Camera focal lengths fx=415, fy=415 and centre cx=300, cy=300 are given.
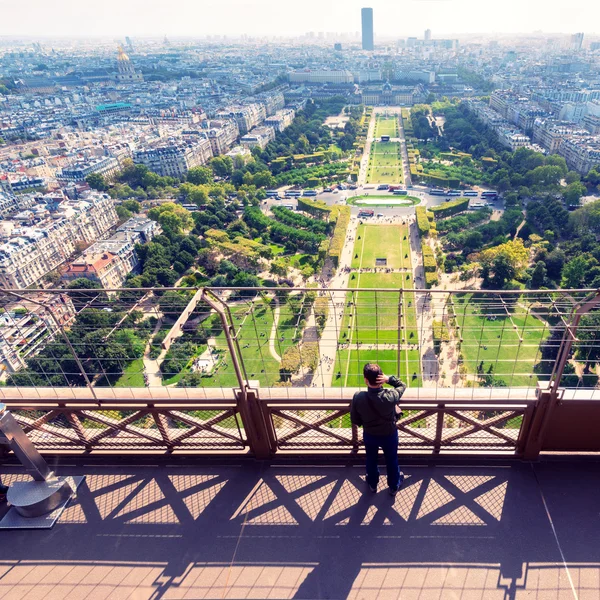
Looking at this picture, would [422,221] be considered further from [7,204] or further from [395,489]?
[7,204]

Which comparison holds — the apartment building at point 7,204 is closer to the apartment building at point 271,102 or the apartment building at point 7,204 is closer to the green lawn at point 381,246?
the green lawn at point 381,246

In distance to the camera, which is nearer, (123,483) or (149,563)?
(149,563)

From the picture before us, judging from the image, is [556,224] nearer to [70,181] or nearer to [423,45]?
[70,181]

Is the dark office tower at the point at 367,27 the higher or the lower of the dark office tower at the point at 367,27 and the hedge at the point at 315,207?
the higher

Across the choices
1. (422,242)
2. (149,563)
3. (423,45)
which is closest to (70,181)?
(422,242)

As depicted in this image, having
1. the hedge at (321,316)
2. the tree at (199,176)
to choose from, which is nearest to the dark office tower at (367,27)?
the tree at (199,176)

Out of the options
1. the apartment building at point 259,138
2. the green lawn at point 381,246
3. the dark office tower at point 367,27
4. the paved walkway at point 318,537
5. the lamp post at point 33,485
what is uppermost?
the dark office tower at point 367,27
